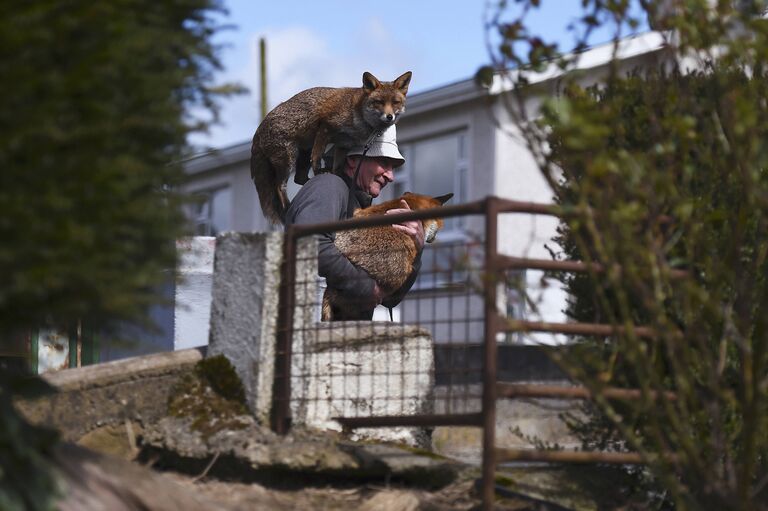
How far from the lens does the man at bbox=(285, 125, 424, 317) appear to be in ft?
23.4

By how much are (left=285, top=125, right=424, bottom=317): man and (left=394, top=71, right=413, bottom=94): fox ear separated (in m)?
1.31

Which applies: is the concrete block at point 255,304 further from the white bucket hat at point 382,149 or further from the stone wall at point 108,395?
the white bucket hat at point 382,149

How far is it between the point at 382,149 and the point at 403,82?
1.75 metres

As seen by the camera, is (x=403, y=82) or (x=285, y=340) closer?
(x=285, y=340)

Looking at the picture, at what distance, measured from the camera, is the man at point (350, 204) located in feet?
23.4

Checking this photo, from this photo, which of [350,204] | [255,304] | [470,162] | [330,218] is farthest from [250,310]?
[470,162]

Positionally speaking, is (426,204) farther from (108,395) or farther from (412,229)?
(108,395)

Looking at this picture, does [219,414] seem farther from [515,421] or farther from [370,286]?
[515,421]

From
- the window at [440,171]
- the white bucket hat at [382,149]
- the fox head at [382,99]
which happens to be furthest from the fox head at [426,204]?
the window at [440,171]

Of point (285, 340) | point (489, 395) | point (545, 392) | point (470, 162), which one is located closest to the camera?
point (489, 395)

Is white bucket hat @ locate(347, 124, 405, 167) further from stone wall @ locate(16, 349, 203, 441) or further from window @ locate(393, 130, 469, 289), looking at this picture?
window @ locate(393, 130, 469, 289)

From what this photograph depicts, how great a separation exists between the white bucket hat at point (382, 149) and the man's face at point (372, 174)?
41 millimetres

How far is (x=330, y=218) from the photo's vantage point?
7.14m

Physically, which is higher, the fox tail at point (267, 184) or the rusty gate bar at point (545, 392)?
the fox tail at point (267, 184)
